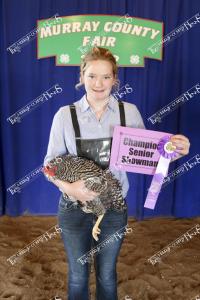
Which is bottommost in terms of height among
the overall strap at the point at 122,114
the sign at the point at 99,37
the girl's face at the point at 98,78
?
the overall strap at the point at 122,114

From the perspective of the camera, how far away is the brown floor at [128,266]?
197cm

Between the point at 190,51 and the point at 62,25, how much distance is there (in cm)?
103

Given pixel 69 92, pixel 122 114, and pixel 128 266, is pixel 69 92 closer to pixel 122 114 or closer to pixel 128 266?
pixel 128 266

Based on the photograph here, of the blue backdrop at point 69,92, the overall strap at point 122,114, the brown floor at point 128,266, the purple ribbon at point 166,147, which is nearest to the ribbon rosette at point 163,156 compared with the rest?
the purple ribbon at point 166,147

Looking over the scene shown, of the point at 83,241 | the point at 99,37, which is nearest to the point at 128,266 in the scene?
the point at 83,241

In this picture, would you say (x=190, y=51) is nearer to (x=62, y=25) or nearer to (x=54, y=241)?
(x=62, y=25)

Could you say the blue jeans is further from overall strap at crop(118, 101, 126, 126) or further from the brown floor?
the brown floor

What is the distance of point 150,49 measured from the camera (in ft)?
8.63

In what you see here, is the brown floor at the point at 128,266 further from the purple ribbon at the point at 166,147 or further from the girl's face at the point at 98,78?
the girl's face at the point at 98,78

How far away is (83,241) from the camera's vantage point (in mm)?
1271

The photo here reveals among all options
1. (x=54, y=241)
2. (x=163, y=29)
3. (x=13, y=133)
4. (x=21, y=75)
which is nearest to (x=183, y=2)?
(x=163, y=29)

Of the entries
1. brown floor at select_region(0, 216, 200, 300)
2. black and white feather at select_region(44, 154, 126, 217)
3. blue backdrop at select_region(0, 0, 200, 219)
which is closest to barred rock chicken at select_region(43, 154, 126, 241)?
black and white feather at select_region(44, 154, 126, 217)

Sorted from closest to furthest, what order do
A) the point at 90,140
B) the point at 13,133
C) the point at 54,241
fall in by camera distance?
the point at 90,140 < the point at 54,241 < the point at 13,133

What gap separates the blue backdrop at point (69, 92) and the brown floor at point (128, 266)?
0.22 meters
